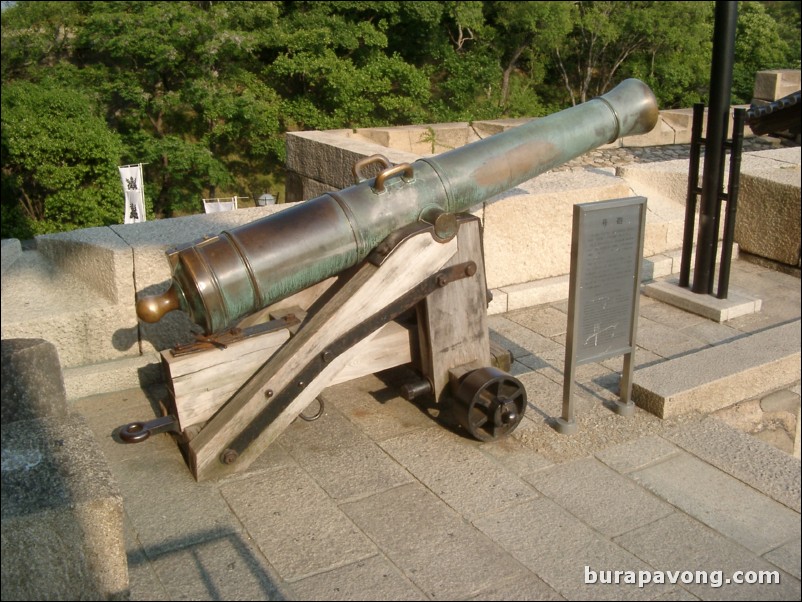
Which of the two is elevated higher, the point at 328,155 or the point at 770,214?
the point at 328,155

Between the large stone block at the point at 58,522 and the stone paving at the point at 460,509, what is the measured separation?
439mm

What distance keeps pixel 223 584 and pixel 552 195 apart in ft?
11.4

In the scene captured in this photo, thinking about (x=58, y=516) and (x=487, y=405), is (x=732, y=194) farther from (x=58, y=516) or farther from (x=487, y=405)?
(x=58, y=516)

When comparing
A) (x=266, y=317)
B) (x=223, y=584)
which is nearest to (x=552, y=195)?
(x=266, y=317)

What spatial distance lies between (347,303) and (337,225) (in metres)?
0.34

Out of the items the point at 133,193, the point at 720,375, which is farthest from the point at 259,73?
the point at 720,375

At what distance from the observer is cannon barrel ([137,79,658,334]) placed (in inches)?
127

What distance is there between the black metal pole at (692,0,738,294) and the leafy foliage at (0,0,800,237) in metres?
13.1

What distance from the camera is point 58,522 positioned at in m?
2.26

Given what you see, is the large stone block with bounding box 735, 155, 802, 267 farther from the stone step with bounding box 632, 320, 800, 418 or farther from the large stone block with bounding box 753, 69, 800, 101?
the large stone block with bounding box 753, 69, 800, 101

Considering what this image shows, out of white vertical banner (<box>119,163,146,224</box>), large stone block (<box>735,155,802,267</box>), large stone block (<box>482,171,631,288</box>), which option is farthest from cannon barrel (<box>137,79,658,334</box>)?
white vertical banner (<box>119,163,146,224</box>)

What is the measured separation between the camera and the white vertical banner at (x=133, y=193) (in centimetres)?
1470

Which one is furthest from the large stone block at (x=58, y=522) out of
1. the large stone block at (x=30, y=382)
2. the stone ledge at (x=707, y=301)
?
the stone ledge at (x=707, y=301)

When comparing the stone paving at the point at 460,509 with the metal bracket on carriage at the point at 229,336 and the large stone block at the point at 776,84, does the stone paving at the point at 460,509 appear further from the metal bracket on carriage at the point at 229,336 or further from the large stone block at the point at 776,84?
the large stone block at the point at 776,84
